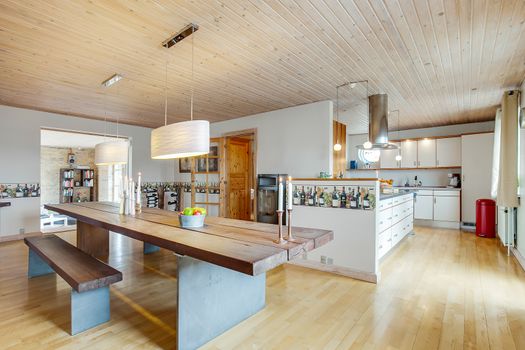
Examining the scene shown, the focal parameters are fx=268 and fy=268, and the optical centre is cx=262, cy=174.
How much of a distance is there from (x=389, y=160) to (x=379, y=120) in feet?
10.7

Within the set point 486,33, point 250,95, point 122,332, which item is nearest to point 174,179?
point 250,95

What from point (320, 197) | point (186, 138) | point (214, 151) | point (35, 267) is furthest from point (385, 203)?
point (35, 267)

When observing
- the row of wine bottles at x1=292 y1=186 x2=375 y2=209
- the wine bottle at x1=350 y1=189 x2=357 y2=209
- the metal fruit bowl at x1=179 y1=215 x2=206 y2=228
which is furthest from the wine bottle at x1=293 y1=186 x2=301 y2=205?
the metal fruit bowl at x1=179 y1=215 x2=206 y2=228

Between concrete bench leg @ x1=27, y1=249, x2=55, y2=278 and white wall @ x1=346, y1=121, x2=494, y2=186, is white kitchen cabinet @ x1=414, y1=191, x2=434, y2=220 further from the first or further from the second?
concrete bench leg @ x1=27, y1=249, x2=55, y2=278

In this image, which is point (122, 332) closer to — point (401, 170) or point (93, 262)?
point (93, 262)

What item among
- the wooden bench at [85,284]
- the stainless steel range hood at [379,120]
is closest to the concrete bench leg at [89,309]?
the wooden bench at [85,284]

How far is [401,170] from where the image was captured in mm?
7035

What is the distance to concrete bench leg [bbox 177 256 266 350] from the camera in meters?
1.79

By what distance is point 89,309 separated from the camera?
2.10 meters

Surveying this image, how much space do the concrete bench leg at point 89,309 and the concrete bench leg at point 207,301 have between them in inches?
33.2

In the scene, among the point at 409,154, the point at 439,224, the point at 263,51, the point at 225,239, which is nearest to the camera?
the point at 225,239

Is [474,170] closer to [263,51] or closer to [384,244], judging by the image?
[384,244]

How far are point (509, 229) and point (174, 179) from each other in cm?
688

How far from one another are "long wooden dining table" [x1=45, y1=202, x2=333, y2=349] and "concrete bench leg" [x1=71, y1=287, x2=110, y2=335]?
0.54m
